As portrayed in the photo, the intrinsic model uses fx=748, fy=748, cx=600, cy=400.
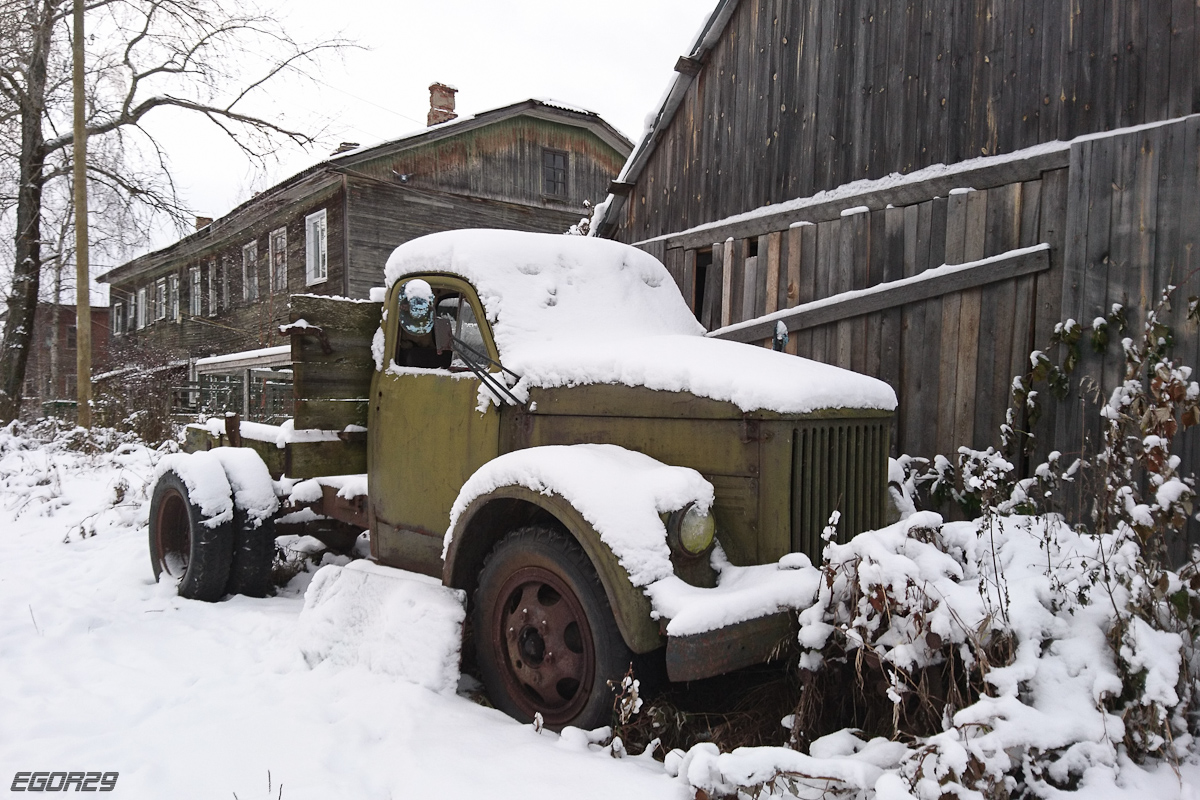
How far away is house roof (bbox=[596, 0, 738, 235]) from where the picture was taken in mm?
6957

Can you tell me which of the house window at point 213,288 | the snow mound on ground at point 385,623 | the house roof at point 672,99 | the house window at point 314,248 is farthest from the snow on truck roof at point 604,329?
the house window at point 213,288

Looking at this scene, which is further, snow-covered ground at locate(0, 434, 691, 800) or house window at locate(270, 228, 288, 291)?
house window at locate(270, 228, 288, 291)

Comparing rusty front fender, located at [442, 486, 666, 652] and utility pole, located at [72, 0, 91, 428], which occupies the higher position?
utility pole, located at [72, 0, 91, 428]

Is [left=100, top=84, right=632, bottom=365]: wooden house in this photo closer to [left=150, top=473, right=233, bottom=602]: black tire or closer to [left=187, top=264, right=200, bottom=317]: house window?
[left=187, top=264, right=200, bottom=317]: house window

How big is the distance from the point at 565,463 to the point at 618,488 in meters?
0.27

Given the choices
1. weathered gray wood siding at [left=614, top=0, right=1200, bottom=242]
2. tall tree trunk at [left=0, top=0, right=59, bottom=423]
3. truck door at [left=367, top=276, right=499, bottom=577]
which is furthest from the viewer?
tall tree trunk at [left=0, top=0, right=59, bottom=423]

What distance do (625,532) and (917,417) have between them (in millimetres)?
3431

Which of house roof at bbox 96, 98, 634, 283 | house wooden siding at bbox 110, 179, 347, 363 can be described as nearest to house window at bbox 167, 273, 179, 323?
house wooden siding at bbox 110, 179, 347, 363

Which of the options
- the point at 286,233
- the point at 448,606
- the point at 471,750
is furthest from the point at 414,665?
the point at 286,233

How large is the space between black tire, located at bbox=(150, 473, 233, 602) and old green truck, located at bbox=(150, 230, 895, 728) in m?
0.02

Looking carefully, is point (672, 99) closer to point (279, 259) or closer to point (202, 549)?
point (202, 549)

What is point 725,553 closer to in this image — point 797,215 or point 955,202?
A: point 955,202

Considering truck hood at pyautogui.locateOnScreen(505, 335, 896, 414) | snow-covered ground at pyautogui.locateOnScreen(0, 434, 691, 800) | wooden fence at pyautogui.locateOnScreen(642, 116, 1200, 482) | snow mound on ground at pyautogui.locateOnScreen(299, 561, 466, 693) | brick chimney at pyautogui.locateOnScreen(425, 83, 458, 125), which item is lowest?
snow-covered ground at pyautogui.locateOnScreen(0, 434, 691, 800)

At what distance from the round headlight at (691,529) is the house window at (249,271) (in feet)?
67.7
